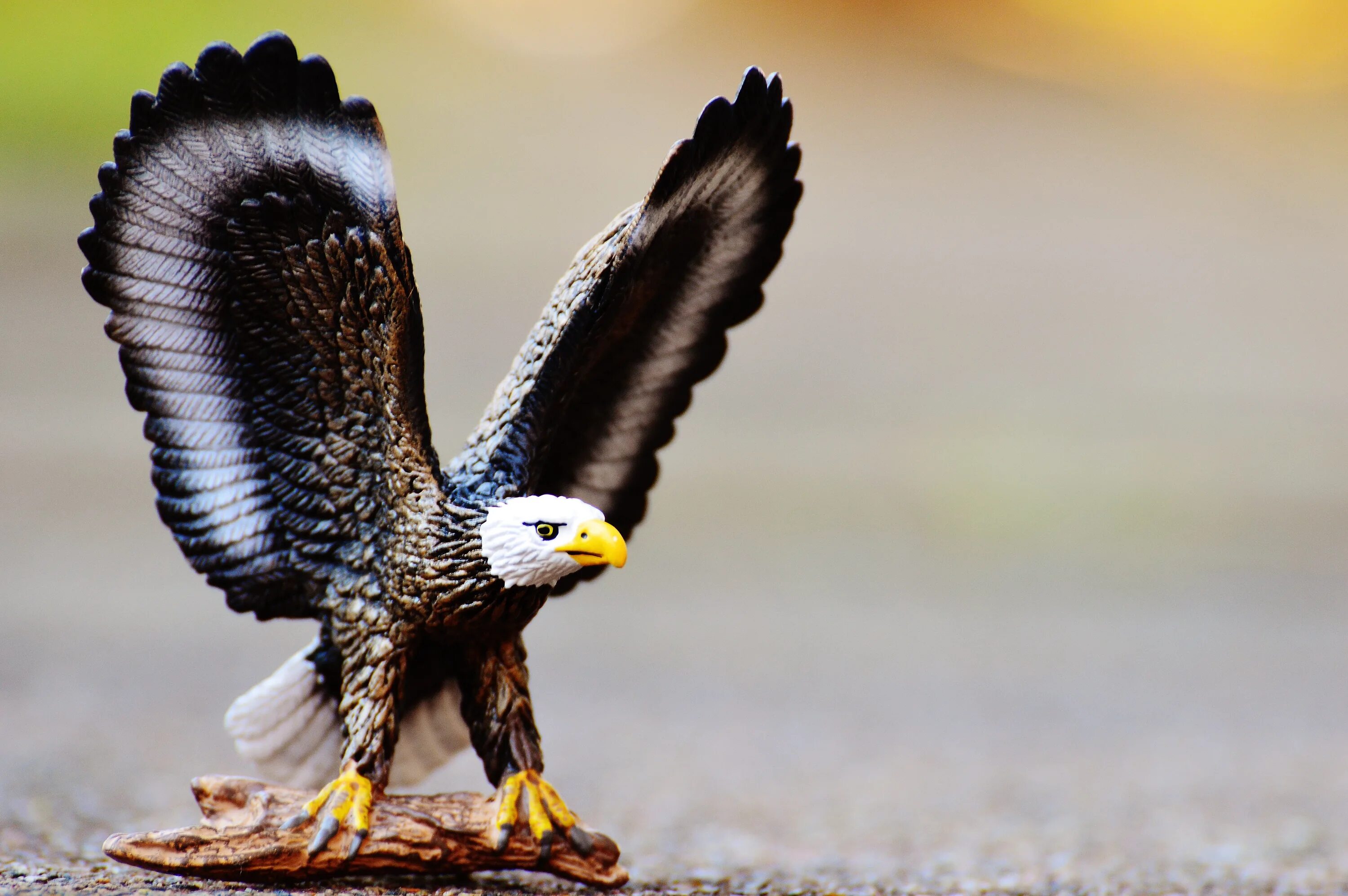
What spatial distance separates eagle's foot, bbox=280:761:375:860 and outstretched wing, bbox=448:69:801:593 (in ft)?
2.53

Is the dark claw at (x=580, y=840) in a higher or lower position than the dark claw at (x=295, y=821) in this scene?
higher

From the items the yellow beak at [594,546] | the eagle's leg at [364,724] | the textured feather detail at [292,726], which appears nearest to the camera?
the yellow beak at [594,546]

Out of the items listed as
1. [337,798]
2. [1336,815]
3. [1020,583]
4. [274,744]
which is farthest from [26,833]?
[1020,583]

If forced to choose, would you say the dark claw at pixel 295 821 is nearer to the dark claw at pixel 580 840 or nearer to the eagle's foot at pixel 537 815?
the eagle's foot at pixel 537 815

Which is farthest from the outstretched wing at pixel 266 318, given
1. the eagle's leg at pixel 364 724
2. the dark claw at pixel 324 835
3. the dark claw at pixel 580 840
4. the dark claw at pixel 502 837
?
the dark claw at pixel 580 840

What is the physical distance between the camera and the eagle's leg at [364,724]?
3.02m

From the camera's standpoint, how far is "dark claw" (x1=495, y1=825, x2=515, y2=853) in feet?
10.1

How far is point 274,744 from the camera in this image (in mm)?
3332

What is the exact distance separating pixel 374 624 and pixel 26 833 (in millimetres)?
1710

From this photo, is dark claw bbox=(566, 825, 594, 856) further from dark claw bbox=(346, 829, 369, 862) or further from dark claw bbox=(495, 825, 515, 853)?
dark claw bbox=(346, 829, 369, 862)

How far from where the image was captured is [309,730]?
3.34 meters

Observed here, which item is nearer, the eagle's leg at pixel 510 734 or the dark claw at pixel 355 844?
the dark claw at pixel 355 844

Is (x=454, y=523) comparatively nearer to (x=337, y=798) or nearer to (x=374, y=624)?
(x=374, y=624)

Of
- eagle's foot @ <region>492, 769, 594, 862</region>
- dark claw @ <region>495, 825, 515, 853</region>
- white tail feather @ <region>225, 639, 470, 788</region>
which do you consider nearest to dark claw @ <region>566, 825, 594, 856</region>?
eagle's foot @ <region>492, 769, 594, 862</region>
